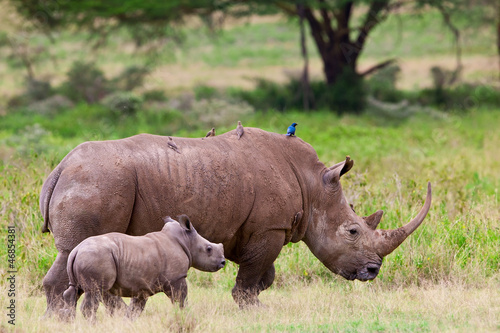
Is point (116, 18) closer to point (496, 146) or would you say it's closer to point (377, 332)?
point (496, 146)

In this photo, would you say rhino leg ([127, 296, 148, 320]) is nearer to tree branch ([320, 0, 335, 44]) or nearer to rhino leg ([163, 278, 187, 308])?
rhino leg ([163, 278, 187, 308])

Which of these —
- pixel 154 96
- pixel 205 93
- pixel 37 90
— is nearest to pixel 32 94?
pixel 37 90

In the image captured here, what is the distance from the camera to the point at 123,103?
20.0 meters

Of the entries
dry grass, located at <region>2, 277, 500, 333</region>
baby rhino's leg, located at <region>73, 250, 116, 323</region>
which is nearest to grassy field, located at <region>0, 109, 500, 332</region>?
dry grass, located at <region>2, 277, 500, 333</region>

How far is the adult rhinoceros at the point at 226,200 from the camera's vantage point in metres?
5.58

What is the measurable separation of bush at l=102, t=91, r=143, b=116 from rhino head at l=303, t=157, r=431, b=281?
44.1 ft

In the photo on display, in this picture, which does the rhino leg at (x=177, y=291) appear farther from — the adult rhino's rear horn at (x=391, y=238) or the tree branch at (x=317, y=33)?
the tree branch at (x=317, y=33)

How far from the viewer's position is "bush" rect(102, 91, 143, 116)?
65.7 feet

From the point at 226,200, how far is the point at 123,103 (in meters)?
14.4

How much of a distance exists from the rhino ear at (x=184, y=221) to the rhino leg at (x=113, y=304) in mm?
778

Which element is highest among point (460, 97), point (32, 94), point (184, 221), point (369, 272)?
point (184, 221)

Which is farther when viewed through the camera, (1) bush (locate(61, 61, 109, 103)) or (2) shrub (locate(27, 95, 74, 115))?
(1) bush (locate(61, 61, 109, 103))

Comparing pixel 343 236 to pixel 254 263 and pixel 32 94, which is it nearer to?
pixel 254 263

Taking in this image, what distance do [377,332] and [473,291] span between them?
6.14ft
